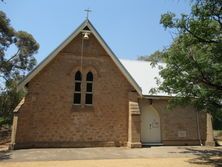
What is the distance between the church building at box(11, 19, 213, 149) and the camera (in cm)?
1798

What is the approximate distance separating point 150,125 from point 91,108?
496 cm

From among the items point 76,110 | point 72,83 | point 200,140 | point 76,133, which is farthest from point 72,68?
point 200,140

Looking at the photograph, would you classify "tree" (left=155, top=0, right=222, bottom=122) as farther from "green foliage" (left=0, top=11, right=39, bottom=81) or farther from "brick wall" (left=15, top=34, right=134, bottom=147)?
"green foliage" (left=0, top=11, right=39, bottom=81)

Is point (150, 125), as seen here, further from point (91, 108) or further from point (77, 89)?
point (77, 89)

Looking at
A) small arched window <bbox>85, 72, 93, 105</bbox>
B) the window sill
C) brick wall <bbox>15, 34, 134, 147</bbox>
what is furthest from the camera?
small arched window <bbox>85, 72, 93, 105</bbox>

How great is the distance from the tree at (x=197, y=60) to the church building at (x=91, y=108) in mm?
4523

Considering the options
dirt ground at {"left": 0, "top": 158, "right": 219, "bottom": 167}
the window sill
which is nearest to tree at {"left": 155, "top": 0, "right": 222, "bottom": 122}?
dirt ground at {"left": 0, "top": 158, "right": 219, "bottom": 167}

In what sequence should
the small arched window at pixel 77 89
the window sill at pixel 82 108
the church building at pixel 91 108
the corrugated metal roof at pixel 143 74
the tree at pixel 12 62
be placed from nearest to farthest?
the church building at pixel 91 108 → the window sill at pixel 82 108 → the small arched window at pixel 77 89 → the corrugated metal roof at pixel 143 74 → the tree at pixel 12 62

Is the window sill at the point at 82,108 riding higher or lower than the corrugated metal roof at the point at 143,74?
lower

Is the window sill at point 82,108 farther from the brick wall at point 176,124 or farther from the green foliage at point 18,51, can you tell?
the green foliage at point 18,51

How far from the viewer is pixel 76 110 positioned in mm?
18641

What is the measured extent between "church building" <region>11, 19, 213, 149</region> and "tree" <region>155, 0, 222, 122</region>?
452 centimetres

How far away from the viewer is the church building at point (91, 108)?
18.0 meters

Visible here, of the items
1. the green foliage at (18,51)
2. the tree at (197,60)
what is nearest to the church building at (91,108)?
the tree at (197,60)
